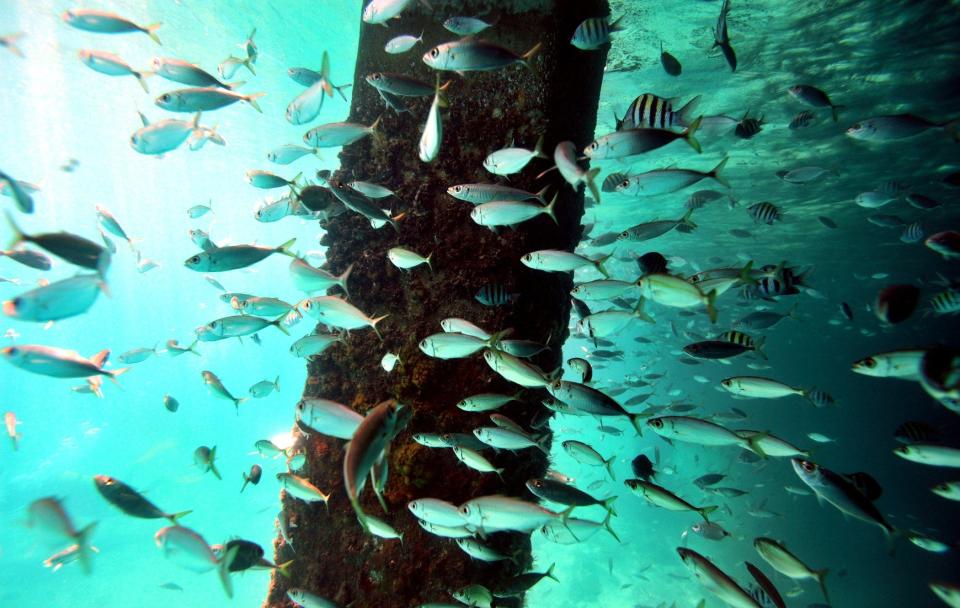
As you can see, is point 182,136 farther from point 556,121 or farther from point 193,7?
point 193,7

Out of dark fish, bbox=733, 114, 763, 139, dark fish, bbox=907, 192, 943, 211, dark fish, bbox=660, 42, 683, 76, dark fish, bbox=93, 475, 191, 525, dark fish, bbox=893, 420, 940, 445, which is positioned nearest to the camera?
dark fish, bbox=93, 475, 191, 525

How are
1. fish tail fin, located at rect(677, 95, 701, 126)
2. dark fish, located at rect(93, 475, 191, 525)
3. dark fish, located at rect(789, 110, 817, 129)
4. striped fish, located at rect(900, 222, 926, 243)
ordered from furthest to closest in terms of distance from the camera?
1. dark fish, located at rect(789, 110, 817, 129)
2. striped fish, located at rect(900, 222, 926, 243)
3. fish tail fin, located at rect(677, 95, 701, 126)
4. dark fish, located at rect(93, 475, 191, 525)

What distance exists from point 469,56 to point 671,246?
89.9ft

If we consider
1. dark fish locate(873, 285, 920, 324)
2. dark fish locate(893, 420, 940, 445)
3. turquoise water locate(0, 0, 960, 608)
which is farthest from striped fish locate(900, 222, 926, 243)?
dark fish locate(873, 285, 920, 324)

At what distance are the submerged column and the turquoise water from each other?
1.65m

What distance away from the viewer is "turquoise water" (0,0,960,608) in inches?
496

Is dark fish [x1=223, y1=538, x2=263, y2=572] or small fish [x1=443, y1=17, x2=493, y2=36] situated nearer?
dark fish [x1=223, y1=538, x2=263, y2=572]

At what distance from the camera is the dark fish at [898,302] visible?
3.33 m

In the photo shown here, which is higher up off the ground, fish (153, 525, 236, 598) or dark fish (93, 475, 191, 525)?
dark fish (93, 475, 191, 525)

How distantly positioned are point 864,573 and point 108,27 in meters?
32.3

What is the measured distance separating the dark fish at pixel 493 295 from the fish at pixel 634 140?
4.73ft

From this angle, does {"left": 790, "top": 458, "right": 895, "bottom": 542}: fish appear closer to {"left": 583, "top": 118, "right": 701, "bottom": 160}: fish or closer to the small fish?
{"left": 583, "top": 118, "right": 701, "bottom": 160}: fish

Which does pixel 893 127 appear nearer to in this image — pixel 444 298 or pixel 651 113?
pixel 651 113

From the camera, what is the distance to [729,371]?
110 feet
